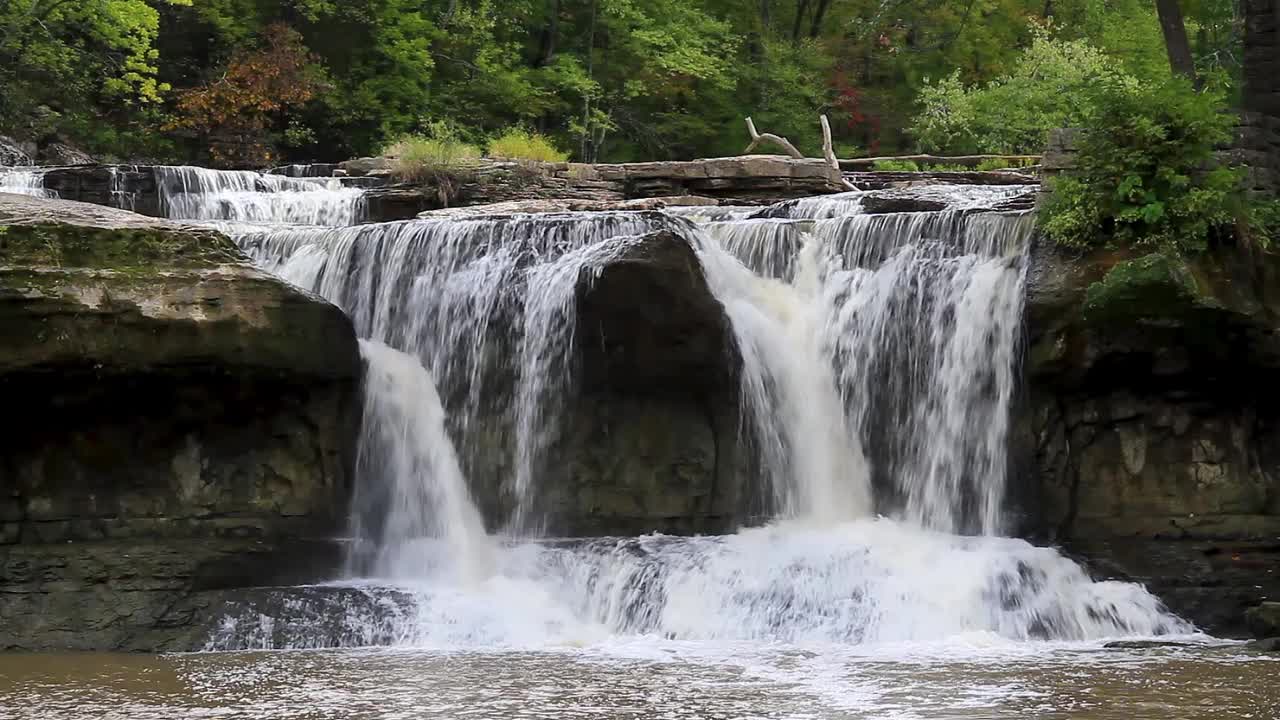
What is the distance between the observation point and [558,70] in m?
31.9

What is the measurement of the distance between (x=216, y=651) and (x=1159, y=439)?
8111mm

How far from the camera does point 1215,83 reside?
13.9m

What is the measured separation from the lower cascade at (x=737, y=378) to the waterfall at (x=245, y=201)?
12.0 ft

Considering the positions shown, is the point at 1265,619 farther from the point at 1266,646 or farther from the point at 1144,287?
the point at 1144,287

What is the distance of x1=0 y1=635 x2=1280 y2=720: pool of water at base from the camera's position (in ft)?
23.7

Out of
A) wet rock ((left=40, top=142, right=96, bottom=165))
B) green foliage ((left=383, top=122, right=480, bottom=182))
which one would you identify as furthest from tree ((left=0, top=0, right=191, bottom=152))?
green foliage ((left=383, top=122, right=480, bottom=182))

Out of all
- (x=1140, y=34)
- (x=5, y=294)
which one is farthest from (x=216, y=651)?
(x=1140, y=34)

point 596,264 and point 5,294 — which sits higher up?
point 596,264

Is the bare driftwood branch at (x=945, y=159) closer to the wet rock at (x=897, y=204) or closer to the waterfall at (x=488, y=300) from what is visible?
the wet rock at (x=897, y=204)

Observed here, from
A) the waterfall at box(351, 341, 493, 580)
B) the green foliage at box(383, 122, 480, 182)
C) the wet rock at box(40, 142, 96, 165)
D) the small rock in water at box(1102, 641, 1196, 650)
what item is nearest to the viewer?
the small rock in water at box(1102, 641, 1196, 650)

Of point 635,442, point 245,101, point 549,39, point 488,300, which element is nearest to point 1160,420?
point 635,442

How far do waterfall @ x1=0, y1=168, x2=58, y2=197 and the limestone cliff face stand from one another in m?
12.5

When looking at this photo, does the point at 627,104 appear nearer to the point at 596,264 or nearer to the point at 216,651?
the point at 596,264

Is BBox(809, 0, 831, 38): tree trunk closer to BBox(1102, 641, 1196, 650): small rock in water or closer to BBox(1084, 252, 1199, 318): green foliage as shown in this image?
BBox(1084, 252, 1199, 318): green foliage
